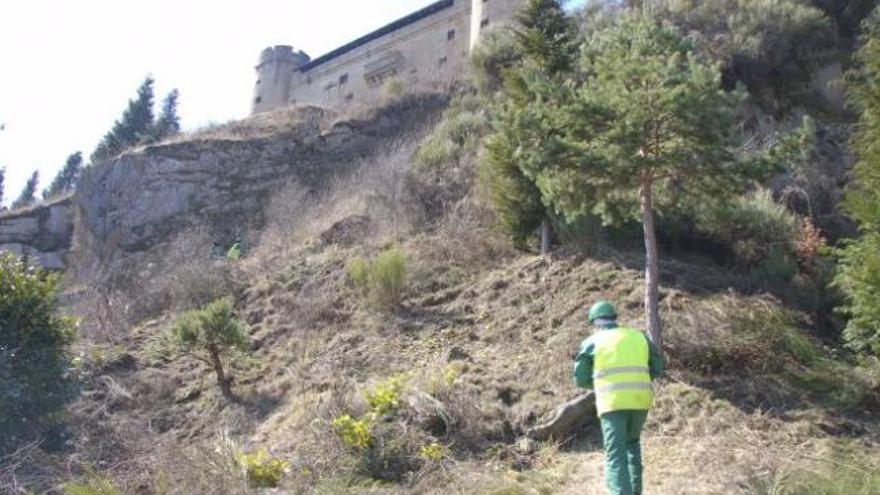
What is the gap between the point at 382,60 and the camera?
35.3m

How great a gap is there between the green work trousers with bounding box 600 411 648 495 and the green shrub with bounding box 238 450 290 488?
3244 mm

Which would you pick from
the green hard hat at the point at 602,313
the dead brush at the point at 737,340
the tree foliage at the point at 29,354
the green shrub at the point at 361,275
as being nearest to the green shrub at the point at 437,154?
the green shrub at the point at 361,275

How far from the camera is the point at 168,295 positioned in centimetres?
1576

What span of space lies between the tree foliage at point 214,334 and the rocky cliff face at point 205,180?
927 centimetres

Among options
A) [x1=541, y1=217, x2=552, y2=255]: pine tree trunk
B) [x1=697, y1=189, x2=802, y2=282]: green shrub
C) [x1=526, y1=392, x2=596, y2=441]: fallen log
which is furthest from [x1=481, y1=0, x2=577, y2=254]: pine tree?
[x1=526, y1=392, x2=596, y2=441]: fallen log

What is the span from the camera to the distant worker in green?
6.51m

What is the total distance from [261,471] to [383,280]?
5.06 meters

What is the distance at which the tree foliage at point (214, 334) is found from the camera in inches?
453

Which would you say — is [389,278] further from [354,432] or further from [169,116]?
[169,116]

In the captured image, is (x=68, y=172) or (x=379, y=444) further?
(x=68, y=172)

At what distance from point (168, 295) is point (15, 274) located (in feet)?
15.6

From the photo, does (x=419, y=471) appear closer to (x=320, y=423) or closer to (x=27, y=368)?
(x=320, y=423)

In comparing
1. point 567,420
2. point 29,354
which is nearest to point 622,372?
point 567,420

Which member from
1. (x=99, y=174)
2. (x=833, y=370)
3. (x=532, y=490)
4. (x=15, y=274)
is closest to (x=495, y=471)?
(x=532, y=490)
